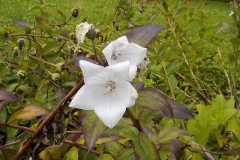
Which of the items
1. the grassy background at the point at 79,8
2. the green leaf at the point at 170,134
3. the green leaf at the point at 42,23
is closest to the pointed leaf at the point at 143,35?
the green leaf at the point at 170,134

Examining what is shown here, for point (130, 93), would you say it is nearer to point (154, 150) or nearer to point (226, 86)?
point (154, 150)

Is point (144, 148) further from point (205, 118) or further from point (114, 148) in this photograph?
point (205, 118)

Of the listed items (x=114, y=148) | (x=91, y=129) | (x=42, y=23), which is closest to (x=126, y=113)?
(x=114, y=148)

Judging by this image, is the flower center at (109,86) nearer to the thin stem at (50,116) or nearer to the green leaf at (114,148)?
the thin stem at (50,116)

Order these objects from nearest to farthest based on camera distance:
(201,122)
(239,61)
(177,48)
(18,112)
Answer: (18,112), (201,122), (239,61), (177,48)

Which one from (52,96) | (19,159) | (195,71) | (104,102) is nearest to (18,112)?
(19,159)

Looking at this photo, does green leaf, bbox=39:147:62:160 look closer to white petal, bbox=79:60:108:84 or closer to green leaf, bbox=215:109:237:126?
white petal, bbox=79:60:108:84

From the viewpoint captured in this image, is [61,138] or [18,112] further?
[18,112]
